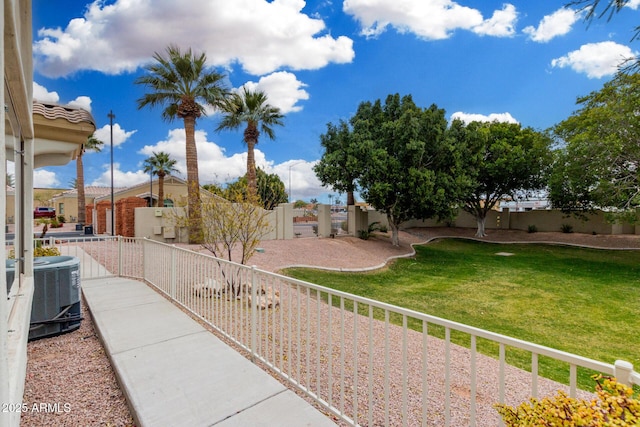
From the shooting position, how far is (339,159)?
47.5 ft

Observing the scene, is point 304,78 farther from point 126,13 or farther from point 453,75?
point 126,13

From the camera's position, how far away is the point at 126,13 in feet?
21.5

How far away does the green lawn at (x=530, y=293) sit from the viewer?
5.46 meters

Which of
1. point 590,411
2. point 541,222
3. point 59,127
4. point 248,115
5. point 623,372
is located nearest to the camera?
point 590,411

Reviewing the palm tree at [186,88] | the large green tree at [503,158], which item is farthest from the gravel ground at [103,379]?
the large green tree at [503,158]

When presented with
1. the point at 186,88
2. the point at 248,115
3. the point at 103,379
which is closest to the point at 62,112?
the point at 103,379

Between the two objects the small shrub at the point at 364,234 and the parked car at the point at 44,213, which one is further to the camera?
the parked car at the point at 44,213

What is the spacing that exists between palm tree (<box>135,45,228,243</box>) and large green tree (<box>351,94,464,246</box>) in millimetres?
6802

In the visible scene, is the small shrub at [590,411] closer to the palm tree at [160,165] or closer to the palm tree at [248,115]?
the palm tree at [248,115]

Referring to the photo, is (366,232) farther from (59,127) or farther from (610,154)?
(59,127)

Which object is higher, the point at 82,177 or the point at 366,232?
the point at 82,177

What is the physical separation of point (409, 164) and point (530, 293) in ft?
24.4

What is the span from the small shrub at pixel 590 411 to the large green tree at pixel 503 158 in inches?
646

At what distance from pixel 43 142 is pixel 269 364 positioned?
13.8 feet
